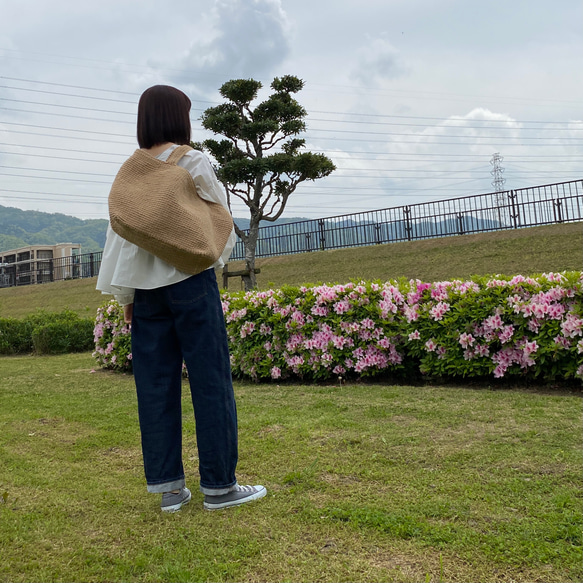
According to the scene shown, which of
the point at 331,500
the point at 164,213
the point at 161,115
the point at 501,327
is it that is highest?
the point at 161,115

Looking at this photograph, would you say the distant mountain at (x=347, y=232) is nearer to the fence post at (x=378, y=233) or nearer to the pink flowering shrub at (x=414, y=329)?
the fence post at (x=378, y=233)

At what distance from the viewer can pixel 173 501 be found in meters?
2.16

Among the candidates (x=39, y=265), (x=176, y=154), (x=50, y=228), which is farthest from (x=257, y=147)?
(x=50, y=228)

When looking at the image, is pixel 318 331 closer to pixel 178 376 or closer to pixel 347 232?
pixel 178 376

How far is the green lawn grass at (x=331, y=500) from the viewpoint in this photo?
5.37 ft

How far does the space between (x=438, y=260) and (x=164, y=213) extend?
1220cm

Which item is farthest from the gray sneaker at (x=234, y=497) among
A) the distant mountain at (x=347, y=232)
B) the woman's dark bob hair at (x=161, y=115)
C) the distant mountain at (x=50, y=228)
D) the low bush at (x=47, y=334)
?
the distant mountain at (x=50, y=228)

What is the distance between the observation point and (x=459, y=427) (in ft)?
10.4

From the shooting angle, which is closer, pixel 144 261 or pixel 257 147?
pixel 144 261

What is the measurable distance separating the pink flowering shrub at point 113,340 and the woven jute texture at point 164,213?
15.4ft

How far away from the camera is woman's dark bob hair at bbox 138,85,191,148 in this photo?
2213 mm

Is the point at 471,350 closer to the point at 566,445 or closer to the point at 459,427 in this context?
the point at 459,427

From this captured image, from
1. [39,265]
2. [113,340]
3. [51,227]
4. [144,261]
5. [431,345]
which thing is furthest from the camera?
[51,227]

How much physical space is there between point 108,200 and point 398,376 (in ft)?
12.0
